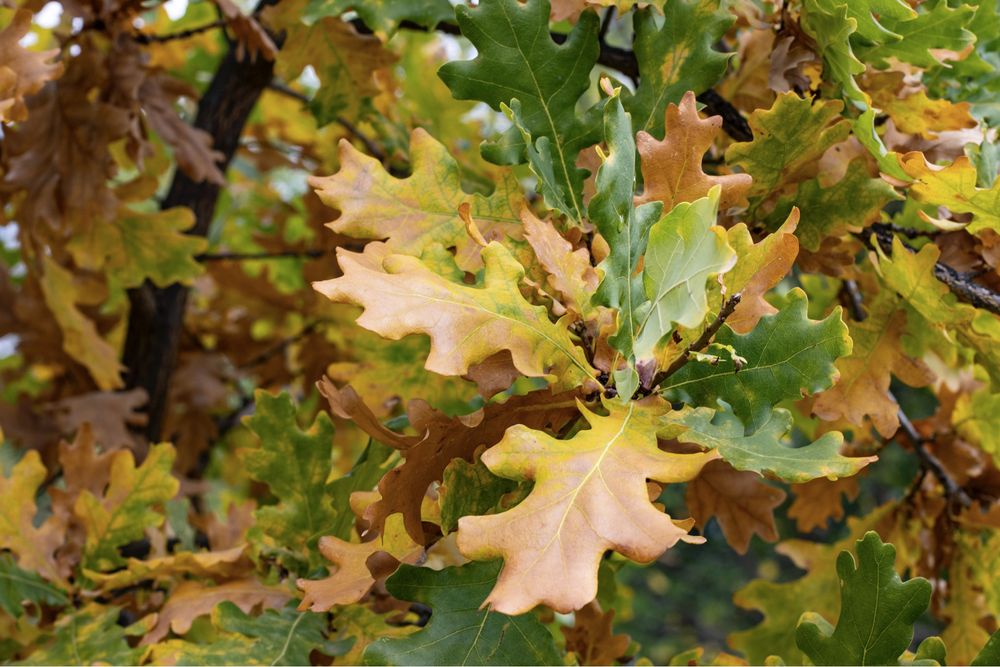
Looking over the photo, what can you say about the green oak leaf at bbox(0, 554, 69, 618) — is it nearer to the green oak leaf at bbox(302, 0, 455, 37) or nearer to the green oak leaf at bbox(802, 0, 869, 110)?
the green oak leaf at bbox(302, 0, 455, 37)

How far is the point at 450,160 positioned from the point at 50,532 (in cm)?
78

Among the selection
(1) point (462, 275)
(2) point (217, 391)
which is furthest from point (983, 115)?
(2) point (217, 391)

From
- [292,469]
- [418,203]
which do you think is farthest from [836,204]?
[292,469]

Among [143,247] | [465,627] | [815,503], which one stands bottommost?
[815,503]

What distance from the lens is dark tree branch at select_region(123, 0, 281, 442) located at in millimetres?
1884

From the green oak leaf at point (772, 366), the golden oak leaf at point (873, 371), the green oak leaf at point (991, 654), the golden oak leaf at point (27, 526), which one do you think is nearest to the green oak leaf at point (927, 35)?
the golden oak leaf at point (873, 371)

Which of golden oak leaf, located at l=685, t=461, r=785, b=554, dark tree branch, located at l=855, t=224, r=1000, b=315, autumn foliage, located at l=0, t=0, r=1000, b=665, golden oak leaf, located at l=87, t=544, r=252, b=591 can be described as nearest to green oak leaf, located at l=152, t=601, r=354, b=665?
autumn foliage, located at l=0, t=0, r=1000, b=665

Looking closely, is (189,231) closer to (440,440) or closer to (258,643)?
(258,643)

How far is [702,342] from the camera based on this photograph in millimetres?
854

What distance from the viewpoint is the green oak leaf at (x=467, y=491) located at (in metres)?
0.86

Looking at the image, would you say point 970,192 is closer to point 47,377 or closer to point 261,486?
point 261,486

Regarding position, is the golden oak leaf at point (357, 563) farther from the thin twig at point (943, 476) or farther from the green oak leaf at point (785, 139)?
the thin twig at point (943, 476)

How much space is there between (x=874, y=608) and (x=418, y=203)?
22.1 inches

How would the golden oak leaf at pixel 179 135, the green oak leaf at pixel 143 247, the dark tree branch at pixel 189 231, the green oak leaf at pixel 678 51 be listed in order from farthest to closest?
the dark tree branch at pixel 189 231, the green oak leaf at pixel 143 247, the golden oak leaf at pixel 179 135, the green oak leaf at pixel 678 51
